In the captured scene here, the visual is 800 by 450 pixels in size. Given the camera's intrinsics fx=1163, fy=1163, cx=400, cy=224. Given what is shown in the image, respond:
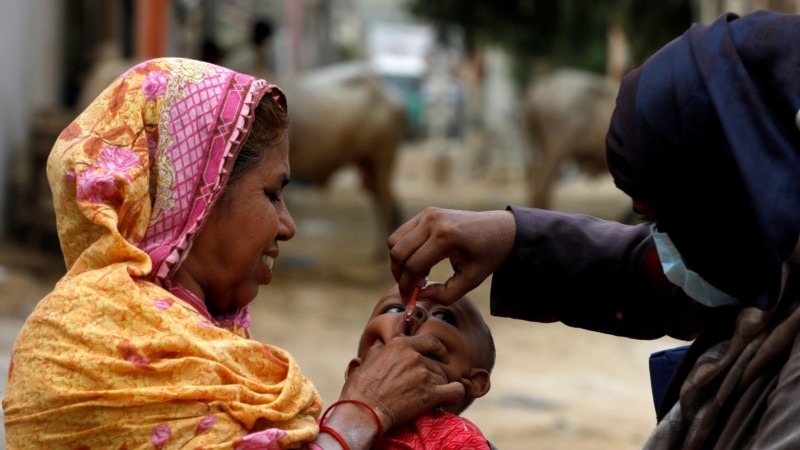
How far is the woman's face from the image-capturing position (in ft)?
8.19

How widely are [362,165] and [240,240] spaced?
11.1 m

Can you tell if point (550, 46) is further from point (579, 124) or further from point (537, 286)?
point (537, 286)

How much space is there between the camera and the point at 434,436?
2541 millimetres

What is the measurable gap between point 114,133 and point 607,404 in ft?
17.7

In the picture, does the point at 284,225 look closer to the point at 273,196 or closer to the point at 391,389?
the point at 273,196

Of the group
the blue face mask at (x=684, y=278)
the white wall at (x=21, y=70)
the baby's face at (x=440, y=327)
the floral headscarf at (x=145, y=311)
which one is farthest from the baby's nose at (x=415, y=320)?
the white wall at (x=21, y=70)

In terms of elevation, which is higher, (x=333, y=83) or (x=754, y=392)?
(x=754, y=392)

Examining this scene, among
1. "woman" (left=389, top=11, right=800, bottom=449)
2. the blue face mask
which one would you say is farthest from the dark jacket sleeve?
the blue face mask

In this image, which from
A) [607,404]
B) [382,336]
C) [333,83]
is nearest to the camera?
[382,336]

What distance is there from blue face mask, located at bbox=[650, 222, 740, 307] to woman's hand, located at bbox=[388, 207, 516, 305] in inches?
15.3

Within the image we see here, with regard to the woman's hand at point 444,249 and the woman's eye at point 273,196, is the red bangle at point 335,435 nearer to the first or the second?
the woman's hand at point 444,249

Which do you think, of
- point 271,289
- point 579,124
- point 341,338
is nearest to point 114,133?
point 341,338

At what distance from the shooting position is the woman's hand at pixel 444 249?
2564mm

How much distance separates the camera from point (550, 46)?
2197 cm
